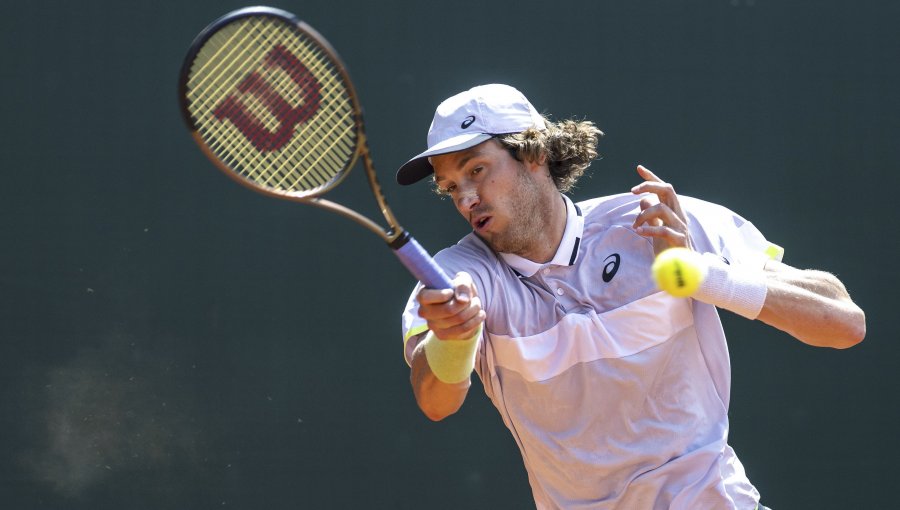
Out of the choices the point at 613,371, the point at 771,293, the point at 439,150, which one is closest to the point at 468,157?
the point at 439,150

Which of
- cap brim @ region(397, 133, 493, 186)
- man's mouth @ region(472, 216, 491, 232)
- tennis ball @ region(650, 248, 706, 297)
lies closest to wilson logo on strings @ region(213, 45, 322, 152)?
cap brim @ region(397, 133, 493, 186)

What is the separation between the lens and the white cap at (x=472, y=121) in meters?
2.50

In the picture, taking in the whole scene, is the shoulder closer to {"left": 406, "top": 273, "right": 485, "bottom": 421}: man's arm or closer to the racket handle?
{"left": 406, "top": 273, "right": 485, "bottom": 421}: man's arm

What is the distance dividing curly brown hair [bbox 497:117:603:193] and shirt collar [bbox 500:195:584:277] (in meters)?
0.17

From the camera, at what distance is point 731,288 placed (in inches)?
87.8

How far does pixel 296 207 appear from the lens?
3430 mm

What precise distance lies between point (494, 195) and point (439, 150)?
16 cm

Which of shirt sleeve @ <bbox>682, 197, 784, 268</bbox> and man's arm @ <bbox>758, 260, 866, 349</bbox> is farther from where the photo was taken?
shirt sleeve @ <bbox>682, 197, 784, 268</bbox>

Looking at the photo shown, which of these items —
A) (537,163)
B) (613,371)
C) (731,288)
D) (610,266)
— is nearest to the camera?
(731,288)

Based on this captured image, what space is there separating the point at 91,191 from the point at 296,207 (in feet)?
1.95

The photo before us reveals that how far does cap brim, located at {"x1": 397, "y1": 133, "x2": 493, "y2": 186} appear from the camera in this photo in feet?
8.04

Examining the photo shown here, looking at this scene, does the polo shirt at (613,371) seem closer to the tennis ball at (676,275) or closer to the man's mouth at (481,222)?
the man's mouth at (481,222)

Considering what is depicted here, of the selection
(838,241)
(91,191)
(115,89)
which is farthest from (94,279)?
(838,241)

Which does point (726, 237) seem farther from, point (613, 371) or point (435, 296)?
point (435, 296)
